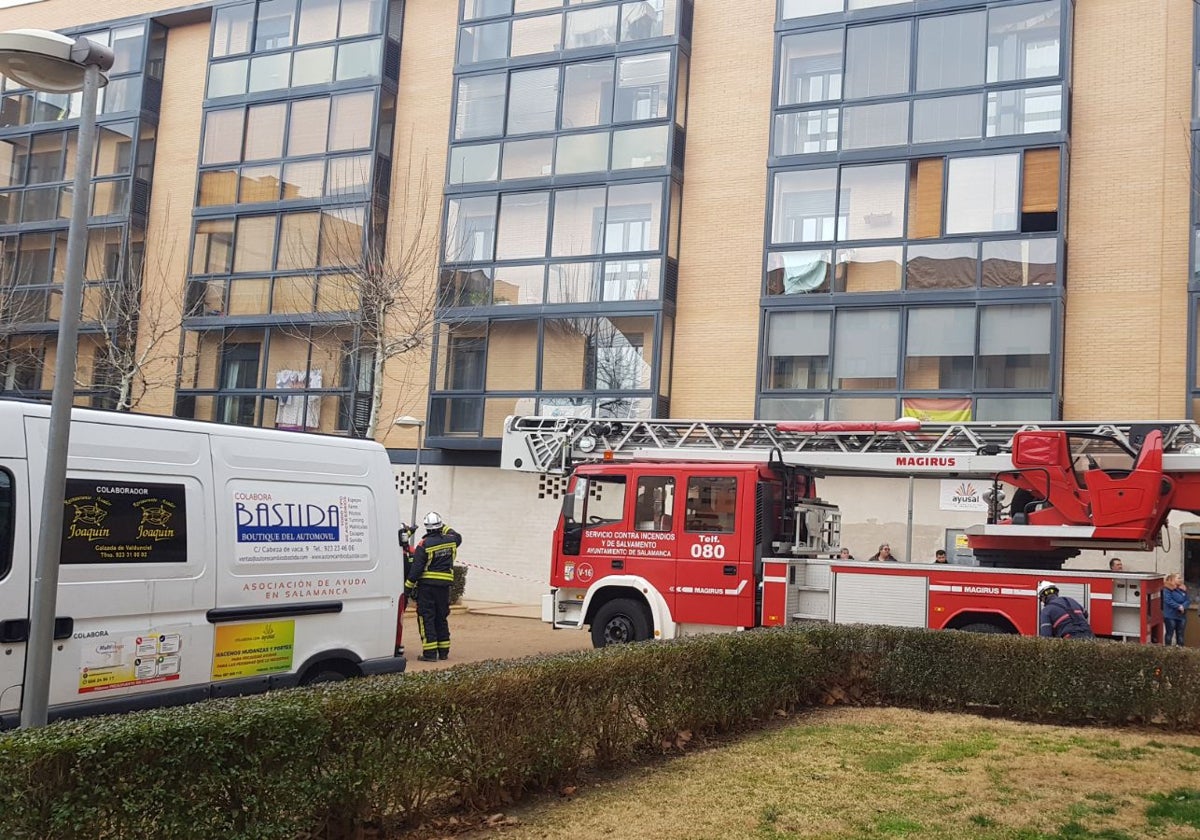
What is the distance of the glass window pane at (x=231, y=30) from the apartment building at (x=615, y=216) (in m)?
0.06

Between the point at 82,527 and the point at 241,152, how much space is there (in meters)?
22.2

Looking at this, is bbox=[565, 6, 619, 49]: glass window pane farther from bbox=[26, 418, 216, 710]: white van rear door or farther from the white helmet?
bbox=[26, 418, 216, 710]: white van rear door

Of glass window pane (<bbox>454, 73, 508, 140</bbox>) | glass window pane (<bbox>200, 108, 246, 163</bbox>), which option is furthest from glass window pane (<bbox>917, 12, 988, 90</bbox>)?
glass window pane (<bbox>200, 108, 246, 163</bbox>)

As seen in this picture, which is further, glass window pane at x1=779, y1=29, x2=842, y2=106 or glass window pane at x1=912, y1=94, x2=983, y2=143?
glass window pane at x1=779, y1=29, x2=842, y2=106

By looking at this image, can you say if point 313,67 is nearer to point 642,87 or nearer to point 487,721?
point 642,87

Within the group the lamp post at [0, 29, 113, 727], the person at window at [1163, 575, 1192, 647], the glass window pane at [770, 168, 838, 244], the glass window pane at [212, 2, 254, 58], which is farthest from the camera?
the glass window pane at [212, 2, 254, 58]

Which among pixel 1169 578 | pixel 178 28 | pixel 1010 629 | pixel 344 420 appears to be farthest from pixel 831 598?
pixel 178 28

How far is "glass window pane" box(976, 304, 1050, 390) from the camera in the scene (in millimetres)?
19422

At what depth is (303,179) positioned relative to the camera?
2611cm

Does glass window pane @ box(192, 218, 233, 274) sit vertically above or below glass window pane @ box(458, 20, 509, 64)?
below

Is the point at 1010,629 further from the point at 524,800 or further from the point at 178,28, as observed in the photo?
the point at 178,28

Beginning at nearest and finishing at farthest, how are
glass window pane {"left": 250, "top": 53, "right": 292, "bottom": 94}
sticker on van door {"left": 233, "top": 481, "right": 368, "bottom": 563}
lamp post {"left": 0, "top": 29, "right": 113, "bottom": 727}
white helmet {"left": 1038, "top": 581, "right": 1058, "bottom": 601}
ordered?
lamp post {"left": 0, "top": 29, "right": 113, "bottom": 727}
sticker on van door {"left": 233, "top": 481, "right": 368, "bottom": 563}
white helmet {"left": 1038, "top": 581, "right": 1058, "bottom": 601}
glass window pane {"left": 250, "top": 53, "right": 292, "bottom": 94}

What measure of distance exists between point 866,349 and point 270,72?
1555 centimetres

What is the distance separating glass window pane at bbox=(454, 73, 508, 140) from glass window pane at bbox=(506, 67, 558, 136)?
0.26 meters
